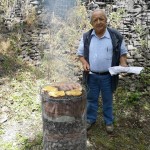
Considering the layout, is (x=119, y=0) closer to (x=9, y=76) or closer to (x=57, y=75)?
(x=57, y=75)

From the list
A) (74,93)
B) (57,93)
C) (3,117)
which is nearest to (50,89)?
(57,93)

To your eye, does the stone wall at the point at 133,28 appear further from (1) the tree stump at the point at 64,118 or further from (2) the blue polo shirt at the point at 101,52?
(1) the tree stump at the point at 64,118

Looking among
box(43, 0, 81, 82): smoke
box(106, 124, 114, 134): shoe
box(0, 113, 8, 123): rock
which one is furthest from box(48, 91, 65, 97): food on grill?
box(43, 0, 81, 82): smoke

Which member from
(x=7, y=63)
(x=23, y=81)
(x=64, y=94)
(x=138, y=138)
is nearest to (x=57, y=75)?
(x=23, y=81)

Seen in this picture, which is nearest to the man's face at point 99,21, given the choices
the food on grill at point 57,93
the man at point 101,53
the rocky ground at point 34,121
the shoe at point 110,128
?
the man at point 101,53

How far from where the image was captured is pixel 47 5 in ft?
28.2

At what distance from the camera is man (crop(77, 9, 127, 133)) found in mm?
4133

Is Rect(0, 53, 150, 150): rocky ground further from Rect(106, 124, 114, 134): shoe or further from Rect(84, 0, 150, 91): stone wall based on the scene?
Rect(84, 0, 150, 91): stone wall

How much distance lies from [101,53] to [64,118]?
1072 mm

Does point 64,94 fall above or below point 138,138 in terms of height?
above

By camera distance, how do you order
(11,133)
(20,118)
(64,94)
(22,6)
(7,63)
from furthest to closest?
(22,6), (7,63), (20,118), (11,133), (64,94)

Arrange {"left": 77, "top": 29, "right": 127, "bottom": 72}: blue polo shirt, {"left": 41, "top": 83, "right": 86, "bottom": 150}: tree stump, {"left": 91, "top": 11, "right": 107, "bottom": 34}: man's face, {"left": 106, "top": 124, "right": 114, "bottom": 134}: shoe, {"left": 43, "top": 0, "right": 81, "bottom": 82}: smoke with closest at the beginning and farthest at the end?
{"left": 41, "top": 83, "right": 86, "bottom": 150}: tree stump
{"left": 91, "top": 11, "right": 107, "bottom": 34}: man's face
{"left": 77, "top": 29, "right": 127, "bottom": 72}: blue polo shirt
{"left": 106, "top": 124, "right": 114, "bottom": 134}: shoe
{"left": 43, "top": 0, "right": 81, "bottom": 82}: smoke

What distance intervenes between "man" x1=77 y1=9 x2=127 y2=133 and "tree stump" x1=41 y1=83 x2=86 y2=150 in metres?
0.61

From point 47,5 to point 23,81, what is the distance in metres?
3.23
